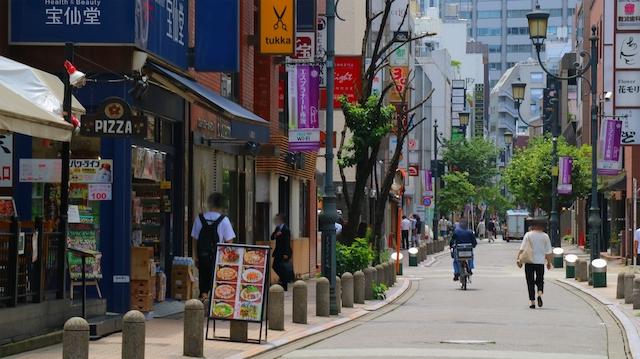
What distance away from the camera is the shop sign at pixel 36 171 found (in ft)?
60.6

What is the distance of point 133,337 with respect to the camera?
14.1 meters

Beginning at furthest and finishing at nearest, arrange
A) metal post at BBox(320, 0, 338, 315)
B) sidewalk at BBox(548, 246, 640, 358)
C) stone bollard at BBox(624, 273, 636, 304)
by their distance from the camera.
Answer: stone bollard at BBox(624, 273, 636, 304) < metal post at BBox(320, 0, 338, 315) < sidewalk at BBox(548, 246, 640, 358)

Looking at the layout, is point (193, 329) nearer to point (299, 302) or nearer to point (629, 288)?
point (299, 302)

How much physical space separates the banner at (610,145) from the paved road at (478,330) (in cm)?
883

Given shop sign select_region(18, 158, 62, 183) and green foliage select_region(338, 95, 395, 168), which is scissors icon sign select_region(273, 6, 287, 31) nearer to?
green foliage select_region(338, 95, 395, 168)

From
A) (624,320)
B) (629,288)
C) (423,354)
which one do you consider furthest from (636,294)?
(423,354)

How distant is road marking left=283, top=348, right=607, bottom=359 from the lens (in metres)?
A: 16.6

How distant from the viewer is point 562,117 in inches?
4500

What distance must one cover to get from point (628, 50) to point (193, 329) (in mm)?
24888

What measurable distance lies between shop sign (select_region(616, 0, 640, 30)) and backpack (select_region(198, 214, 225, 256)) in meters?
20.0

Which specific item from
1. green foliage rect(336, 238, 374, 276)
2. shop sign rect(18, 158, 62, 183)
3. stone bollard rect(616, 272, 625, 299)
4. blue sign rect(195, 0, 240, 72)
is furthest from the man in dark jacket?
shop sign rect(18, 158, 62, 183)

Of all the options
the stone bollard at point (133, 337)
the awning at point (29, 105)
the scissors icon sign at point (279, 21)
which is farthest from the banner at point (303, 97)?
the stone bollard at point (133, 337)

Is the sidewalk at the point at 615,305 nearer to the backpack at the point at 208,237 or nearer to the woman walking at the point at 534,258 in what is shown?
the woman walking at the point at 534,258

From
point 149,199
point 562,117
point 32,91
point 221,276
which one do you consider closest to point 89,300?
point 221,276
